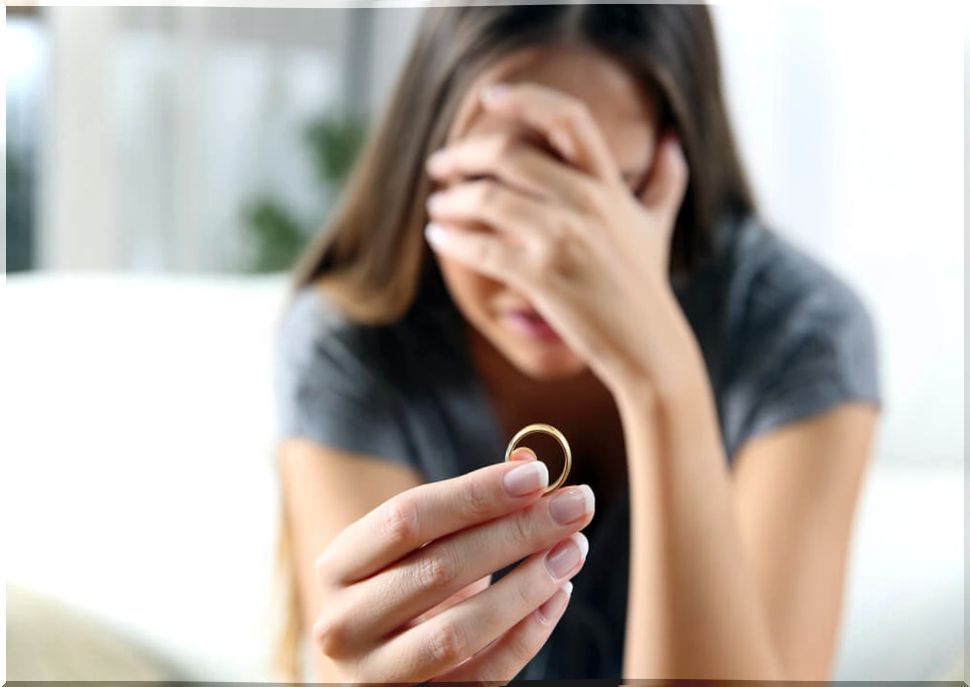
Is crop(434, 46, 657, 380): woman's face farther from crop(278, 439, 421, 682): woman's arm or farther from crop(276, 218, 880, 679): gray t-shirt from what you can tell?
crop(278, 439, 421, 682): woman's arm

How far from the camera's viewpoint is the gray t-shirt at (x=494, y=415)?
0.77 m

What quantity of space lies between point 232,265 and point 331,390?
14 centimetres

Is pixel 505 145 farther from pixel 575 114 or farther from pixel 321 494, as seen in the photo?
pixel 321 494

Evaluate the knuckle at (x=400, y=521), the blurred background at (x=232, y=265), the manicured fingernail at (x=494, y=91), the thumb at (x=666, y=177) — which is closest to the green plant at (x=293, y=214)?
the blurred background at (x=232, y=265)

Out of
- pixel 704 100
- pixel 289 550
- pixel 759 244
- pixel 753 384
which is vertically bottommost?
pixel 289 550

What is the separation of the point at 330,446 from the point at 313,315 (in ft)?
0.36

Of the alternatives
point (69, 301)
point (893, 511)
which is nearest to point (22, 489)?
point (69, 301)

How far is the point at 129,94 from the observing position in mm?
824

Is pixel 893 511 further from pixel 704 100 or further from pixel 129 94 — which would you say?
pixel 129 94

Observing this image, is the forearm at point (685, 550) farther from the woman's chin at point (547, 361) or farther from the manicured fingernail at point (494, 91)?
the manicured fingernail at point (494, 91)

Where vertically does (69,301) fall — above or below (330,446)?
above

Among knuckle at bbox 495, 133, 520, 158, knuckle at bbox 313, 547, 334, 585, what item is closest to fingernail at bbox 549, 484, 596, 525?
knuckle at bbox 313, 547, 334, 585

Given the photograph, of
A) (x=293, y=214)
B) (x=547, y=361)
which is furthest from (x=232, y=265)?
(x=547, y=361)

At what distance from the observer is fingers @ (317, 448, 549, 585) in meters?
0.51
